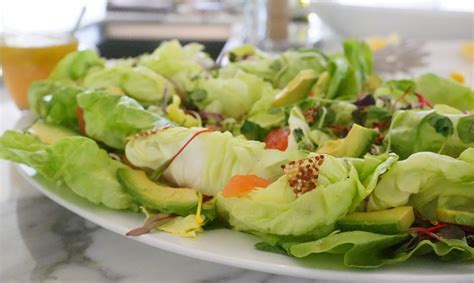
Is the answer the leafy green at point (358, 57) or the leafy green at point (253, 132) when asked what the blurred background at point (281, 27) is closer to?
the leafy green at point (358, 57)

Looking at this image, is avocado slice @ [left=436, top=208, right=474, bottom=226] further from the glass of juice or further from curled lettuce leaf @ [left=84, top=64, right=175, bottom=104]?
the glass of juice

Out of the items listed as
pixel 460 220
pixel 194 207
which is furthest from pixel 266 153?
pixel 460 220

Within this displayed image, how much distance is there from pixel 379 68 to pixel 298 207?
90 cm

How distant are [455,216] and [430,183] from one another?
5 centimetres

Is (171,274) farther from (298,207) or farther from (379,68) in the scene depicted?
(379,68)

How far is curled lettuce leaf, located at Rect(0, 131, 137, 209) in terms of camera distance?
850 mm

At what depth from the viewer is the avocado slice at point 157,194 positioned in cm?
79

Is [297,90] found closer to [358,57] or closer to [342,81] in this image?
[342,81]

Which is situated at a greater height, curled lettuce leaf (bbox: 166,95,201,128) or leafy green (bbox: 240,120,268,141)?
curled lettuce leaf (bbox: 166,95,201,128)

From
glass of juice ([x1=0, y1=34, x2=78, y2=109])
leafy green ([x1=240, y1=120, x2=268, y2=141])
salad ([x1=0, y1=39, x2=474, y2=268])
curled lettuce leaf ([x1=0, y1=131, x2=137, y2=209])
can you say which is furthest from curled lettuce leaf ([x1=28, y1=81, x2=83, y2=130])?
glass of juice ([x1=0, y1=34, x2=78, y2=109])

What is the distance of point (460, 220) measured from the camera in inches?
28.2

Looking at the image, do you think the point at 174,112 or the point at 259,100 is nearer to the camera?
the point at 174,112

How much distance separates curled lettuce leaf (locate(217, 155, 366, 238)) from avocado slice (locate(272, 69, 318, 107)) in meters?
0.40

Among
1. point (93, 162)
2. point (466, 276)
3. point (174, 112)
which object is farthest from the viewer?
point (174, 112)
